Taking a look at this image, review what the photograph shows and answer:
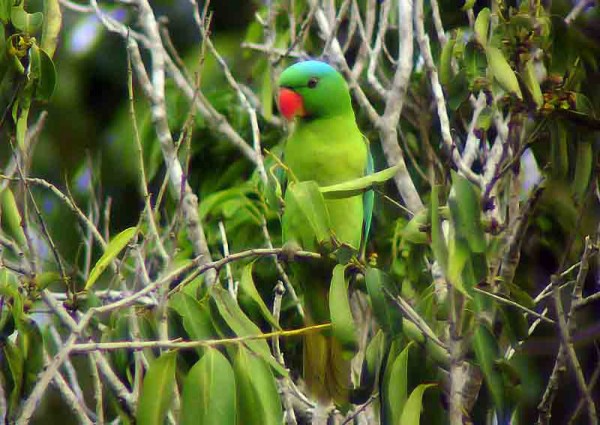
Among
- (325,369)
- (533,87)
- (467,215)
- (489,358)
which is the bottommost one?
(325,369)

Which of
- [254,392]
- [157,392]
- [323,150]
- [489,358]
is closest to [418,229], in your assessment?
[489,358]

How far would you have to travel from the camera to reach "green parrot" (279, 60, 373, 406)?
82.4 inches

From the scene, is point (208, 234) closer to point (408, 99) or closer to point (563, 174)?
point (408, 99)

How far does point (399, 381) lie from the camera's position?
1.38 meters

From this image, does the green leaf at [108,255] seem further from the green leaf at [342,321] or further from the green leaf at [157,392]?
the green leaf at [342,321]

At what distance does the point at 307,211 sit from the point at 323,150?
3.25ft

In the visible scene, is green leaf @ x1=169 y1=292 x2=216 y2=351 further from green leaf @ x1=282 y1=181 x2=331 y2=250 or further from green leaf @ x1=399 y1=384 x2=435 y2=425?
green leaf @ x1=399 y1=384 x2=435 y2=425

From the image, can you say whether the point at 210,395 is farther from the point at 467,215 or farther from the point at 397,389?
the point at 467,215

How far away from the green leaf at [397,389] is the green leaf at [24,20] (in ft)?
2.76

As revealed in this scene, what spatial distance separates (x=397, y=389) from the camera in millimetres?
1383

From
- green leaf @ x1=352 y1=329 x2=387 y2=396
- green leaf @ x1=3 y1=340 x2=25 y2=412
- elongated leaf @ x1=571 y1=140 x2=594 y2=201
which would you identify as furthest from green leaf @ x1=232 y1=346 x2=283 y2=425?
elongated leaf @ x1=571 y1=140 x2=594 y2=201

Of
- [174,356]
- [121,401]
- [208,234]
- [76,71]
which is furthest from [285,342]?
[76,71]

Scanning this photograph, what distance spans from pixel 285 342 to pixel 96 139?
80.2 inches

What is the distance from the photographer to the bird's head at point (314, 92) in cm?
242
